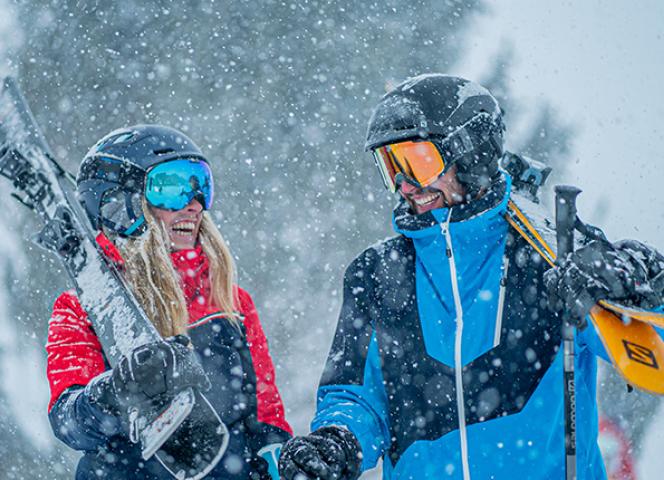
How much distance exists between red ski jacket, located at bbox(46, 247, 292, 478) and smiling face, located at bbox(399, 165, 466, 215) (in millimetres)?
885

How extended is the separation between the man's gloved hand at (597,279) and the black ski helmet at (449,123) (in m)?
0.64

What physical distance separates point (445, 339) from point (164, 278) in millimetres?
1098

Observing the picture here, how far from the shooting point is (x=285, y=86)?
18453mm

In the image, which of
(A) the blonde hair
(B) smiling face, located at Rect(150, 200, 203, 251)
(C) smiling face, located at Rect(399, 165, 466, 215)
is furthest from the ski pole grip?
(B) smiling face, located at Rect(150, 200, 203, 251)

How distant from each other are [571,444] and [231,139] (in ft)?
57.7

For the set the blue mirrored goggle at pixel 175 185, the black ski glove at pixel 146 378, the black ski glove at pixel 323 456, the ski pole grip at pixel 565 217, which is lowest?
the black ski glove at pixel 323 456

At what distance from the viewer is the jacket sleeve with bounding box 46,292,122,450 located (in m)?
2.14

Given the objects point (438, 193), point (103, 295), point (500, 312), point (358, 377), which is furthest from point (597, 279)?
point (103, 295)

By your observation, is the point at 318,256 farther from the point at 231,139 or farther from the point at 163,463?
the point at 163,463

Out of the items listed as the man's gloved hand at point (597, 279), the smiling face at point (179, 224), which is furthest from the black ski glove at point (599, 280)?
the smiling face at point (179, 224)

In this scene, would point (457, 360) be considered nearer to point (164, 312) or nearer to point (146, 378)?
point (146, 378)

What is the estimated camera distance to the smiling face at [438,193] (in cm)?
222

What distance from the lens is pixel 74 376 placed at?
228cm

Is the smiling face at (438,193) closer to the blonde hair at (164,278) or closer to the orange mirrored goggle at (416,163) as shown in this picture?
the orange mirrored goggle at (416,163)
